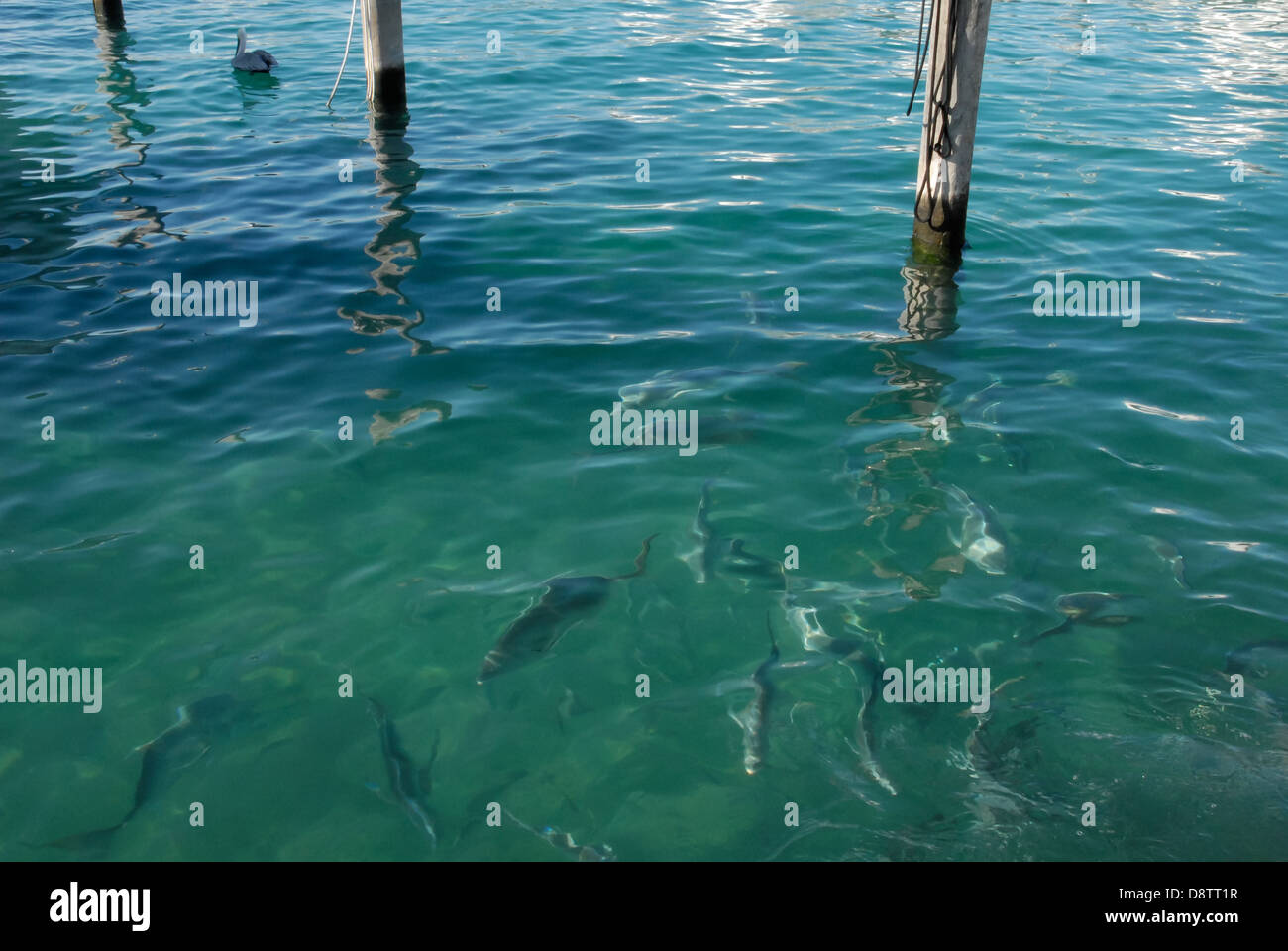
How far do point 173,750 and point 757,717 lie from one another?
278cm

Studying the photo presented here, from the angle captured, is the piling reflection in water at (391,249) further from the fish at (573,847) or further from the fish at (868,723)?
the fish at (573,847)

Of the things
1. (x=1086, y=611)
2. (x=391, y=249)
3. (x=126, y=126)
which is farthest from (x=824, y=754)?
(x=126, y=126)

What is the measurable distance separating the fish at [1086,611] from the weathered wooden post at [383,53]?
441 inches

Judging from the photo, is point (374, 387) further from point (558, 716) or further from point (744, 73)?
point (744, 73)

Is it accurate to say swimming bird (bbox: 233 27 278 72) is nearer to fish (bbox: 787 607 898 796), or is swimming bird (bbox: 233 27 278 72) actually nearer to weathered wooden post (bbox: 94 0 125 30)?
weathered wooden post (bbox: 94 0 125 30)

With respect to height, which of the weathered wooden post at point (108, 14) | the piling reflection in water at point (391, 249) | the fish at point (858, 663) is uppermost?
the weathered wooden post at point (108, 14)

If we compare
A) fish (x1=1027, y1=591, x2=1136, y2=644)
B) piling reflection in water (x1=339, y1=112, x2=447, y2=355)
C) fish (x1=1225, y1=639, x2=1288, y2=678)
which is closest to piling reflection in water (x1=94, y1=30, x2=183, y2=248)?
piling reflection in water (x1=339, y1=112, x2=447, y2=355)

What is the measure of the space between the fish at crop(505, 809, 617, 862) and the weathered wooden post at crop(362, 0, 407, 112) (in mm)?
11602

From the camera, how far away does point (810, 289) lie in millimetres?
9656

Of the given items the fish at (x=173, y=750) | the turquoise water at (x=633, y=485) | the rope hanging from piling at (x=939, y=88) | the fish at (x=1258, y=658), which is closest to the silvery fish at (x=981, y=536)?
the turquoise water at (x=633, y=485)

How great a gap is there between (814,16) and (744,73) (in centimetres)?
544

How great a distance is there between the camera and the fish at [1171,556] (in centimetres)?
610

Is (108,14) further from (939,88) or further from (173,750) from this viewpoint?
(173,750)

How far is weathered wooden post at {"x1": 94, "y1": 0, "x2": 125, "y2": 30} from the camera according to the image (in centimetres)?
1944
